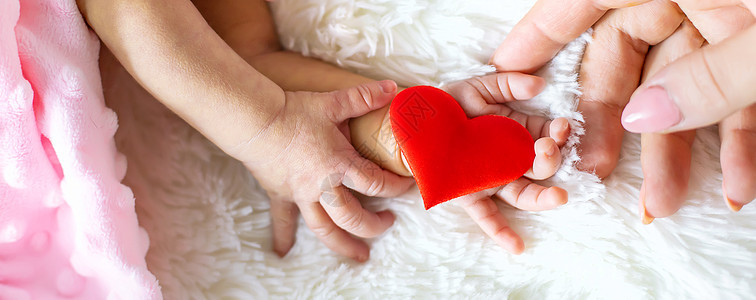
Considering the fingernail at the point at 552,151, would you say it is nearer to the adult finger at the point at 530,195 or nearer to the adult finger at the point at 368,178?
the adult finger at the point at 530,195

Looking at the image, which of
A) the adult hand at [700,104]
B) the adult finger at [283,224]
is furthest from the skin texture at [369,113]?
the adult hand at [700,104]

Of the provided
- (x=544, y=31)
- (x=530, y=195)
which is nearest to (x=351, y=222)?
(x=530, y=195)

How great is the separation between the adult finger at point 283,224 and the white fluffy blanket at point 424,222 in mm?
17

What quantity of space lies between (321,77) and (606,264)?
43cm

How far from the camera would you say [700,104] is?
0.43 m

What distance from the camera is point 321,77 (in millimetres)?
729

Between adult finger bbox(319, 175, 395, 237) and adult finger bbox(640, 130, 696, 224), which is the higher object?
adult finger bbox(640, 130, 696, 224)

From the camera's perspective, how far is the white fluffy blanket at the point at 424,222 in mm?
625

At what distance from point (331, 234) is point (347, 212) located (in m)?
0.06

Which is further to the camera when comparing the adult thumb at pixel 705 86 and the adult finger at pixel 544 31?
the adult finger at pixel 544 31

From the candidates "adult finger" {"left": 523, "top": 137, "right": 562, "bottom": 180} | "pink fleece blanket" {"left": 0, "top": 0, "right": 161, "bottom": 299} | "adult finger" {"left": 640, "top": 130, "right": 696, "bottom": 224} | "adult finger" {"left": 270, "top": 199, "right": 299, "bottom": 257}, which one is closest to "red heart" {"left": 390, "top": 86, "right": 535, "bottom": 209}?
"adult finger" {"left": 523, "top": 137, "right": 562, "bottom": 180}

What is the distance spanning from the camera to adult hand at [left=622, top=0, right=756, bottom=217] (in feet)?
1.37

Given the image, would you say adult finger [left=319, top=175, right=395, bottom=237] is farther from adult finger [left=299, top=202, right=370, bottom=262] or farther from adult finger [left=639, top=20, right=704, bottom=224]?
adult finger [left=639, top=20, right=704, bottom=224]

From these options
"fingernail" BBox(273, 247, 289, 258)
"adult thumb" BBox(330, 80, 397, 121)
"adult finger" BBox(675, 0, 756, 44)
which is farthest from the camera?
"fingernail" BBox(273, 247, 289, 258)
